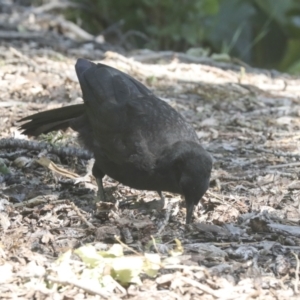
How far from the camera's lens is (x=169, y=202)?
545 cm

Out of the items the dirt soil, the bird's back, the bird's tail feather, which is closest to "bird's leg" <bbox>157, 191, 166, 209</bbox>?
the dirt soil

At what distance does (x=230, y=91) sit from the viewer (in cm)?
884

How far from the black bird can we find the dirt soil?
0.23m

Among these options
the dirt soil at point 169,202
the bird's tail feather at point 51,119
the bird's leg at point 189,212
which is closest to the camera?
the dirt soil at point 169,202

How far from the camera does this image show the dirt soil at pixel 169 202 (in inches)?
150

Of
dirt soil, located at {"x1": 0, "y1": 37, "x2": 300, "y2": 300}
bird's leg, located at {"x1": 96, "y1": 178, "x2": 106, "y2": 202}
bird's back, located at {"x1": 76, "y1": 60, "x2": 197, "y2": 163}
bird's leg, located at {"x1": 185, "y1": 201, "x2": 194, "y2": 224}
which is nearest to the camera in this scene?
dirt soil, located at {"x1": 0, "y1": 37, "x2": 300, "y2": 300}

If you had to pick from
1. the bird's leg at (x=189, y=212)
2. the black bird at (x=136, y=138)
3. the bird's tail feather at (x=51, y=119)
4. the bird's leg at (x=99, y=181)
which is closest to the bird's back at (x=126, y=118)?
the black bird at (x=136, y=138)

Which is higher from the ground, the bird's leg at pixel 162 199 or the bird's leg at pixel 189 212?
the bird's leg at pixel 189 212

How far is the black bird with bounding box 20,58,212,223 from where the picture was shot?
4.94 metres

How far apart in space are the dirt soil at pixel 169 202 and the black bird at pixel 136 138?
0.23 m

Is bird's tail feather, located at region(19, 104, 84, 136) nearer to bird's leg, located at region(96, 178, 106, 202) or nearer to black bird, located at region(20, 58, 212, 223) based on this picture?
black bird, located at region(20, 58, 212, 223)

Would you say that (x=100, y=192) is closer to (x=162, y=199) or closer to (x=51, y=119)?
(x=162, y=199)

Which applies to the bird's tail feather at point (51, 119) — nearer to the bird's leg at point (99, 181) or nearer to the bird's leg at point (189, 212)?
the bird's leg at point (99, 181)

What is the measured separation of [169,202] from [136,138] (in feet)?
1.82
